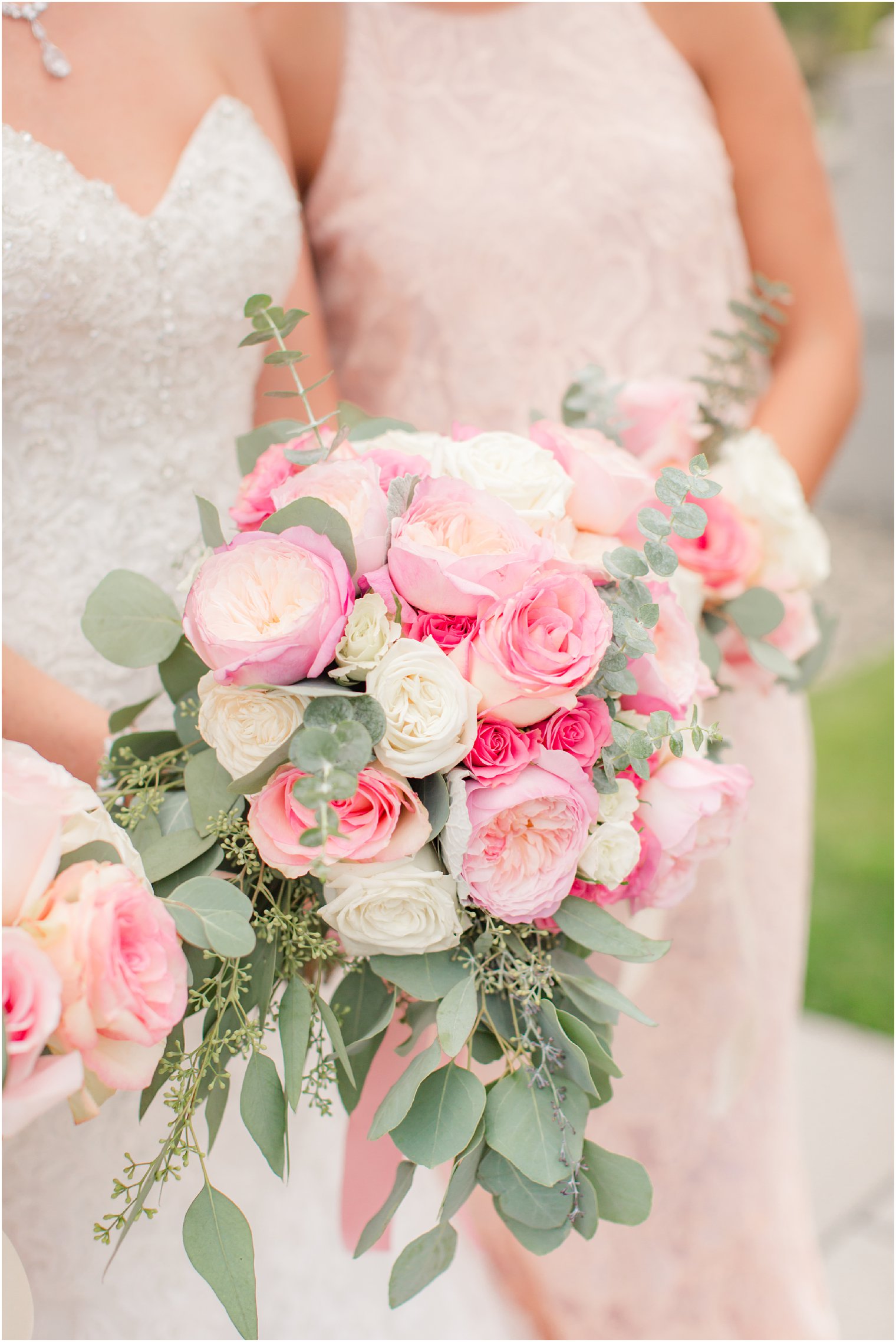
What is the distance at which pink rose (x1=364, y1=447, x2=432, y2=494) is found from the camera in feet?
2.78

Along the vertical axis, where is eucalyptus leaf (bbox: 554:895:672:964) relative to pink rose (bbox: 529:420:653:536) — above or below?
below

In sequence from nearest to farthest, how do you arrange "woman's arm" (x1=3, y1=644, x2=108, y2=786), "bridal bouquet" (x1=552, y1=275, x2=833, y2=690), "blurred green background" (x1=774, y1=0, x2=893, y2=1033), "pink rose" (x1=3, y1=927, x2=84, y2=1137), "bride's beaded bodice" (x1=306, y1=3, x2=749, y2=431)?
1. "pink rose" (x1=3, y1=927, x2=84, y2=1137)
2. "woman's arm" (x1=3, y1=644, x2=108, y2=786)
3. "bridal bouquet" (x1=552, y1=275, x2=833, y2=690)
4. "bride's beaded bodice" (x1=306, y1=3, x2=749, y2=431)
5. "blurred green background" (x1=774, y1=0, x2=893, y2=1033)

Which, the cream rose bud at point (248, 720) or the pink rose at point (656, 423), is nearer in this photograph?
the cream rose bud at point (248, 720)

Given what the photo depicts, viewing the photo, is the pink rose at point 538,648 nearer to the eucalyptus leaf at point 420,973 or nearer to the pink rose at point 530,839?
the pink rose at point 530,839

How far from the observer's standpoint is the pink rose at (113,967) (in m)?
0.60

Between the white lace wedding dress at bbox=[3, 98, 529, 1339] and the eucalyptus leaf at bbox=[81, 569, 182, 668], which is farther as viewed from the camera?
the white lace wedding dress at bbox=[3, 98, 529, 1339]

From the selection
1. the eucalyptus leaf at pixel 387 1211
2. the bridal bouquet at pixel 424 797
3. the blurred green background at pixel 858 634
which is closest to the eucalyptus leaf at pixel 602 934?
the bridal bouquet at pixel 424 797

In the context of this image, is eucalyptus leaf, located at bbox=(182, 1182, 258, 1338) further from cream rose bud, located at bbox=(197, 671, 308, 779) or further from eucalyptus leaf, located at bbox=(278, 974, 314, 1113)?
cream rose bud, located at bbox=(197, 671, 308, 779)

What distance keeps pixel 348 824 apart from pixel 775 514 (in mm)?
707

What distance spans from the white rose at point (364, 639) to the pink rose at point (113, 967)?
0.66 feet

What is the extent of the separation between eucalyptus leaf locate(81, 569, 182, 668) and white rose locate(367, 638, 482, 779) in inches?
9.8

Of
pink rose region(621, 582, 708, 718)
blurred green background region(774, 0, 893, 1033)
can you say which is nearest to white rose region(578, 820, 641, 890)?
pink rose region(621, 582, 708, 718)

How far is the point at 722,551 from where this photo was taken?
3.74 ft

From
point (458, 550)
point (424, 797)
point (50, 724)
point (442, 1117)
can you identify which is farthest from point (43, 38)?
point (442, 1117)
